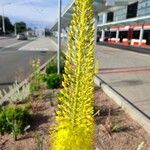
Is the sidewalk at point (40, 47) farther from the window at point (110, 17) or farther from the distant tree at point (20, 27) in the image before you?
the distant tree at point (20, 27)

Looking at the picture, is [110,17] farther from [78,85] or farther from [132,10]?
[78,85]

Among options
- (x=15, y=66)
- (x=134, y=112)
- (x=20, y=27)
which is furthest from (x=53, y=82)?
(x=20, y=27)

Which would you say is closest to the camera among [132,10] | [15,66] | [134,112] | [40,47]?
[134,112]

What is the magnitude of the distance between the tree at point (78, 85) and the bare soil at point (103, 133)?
283 cm

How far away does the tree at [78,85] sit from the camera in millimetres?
1690

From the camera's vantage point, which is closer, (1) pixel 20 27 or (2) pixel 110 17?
(2) pixel 110 17

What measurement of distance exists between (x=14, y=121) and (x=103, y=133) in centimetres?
146

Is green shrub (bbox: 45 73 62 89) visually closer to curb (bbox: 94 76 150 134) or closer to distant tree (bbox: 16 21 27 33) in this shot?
curb (bbox: 94 76 150 134)

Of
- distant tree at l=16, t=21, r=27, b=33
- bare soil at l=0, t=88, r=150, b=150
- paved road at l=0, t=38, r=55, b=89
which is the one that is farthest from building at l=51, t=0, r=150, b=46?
distant tree at l=16, t=21, r=27, b=33

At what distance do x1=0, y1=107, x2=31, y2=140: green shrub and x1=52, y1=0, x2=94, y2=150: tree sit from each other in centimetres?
399

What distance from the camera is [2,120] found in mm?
6133

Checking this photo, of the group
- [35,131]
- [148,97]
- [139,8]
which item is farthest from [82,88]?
[139,8]

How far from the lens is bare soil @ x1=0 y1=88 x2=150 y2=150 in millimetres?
5504

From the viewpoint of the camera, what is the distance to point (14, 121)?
610 cm
